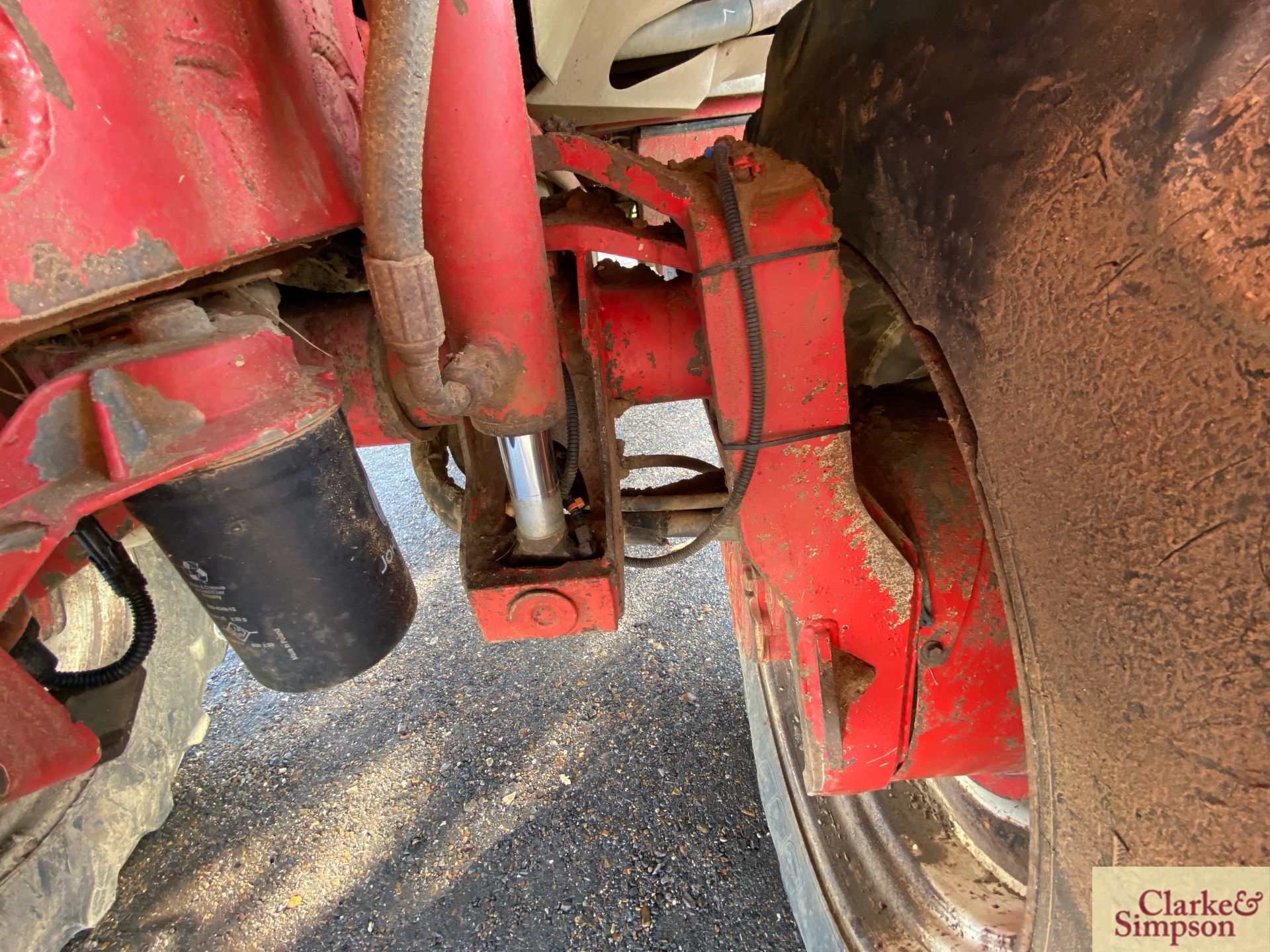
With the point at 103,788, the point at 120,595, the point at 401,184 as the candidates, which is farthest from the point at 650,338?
the point at 103,788

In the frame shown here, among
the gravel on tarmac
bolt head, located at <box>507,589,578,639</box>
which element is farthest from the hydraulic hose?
the gravel on tarmac

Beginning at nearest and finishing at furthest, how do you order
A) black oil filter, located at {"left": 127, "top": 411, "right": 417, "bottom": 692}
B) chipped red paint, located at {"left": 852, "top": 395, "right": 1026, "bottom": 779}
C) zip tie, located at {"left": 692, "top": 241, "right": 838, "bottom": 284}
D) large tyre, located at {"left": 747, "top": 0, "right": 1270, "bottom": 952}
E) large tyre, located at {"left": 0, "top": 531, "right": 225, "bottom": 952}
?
large tyre, located at {"left": 747, "top": 0, "right": 1270, "bottom": 952} → black oil filter, located at {"left": 127, "top": 411, "right": 417, "bottom": 692} → zip tie, located at {"left": 692, "top": 241, "right": 838, "bottom": 284} → chipped red paint, located at {"left": 852, "top": 395, "right": 1026, "bottom": 779} → large tyre, located at {"left": 0, "top": 531, "right": 225, "bottom": 952}

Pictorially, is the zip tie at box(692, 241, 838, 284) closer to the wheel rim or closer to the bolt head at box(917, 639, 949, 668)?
the bolt head at box(917, 639, 949, 668)

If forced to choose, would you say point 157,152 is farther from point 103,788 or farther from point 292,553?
point 103,788

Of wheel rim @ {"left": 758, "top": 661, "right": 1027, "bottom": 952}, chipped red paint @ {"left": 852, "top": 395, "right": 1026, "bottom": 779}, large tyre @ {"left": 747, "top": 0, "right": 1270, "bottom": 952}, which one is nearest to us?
large tyre @ {"left": 747, "top": 0, "right": 1270, "bottom": 952}

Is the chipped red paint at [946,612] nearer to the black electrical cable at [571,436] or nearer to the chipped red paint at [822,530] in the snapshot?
the chipped red paint at [822,530]

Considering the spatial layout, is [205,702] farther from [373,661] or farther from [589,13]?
[589,13]

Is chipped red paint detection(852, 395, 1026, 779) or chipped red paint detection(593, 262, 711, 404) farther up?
chipped red paint detection(593, 262, 711, 404)

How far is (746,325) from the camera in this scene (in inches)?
27.6

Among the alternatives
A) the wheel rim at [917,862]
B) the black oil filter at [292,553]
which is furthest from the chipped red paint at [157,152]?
the wheel rim at [917,862]

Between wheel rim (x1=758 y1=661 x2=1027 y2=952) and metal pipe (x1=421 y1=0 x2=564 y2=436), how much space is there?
63 cm

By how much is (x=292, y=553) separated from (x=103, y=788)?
1363 millimetres

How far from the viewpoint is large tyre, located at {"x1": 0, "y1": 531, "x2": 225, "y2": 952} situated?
1.20 m

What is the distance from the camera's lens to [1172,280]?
354 millimetres
